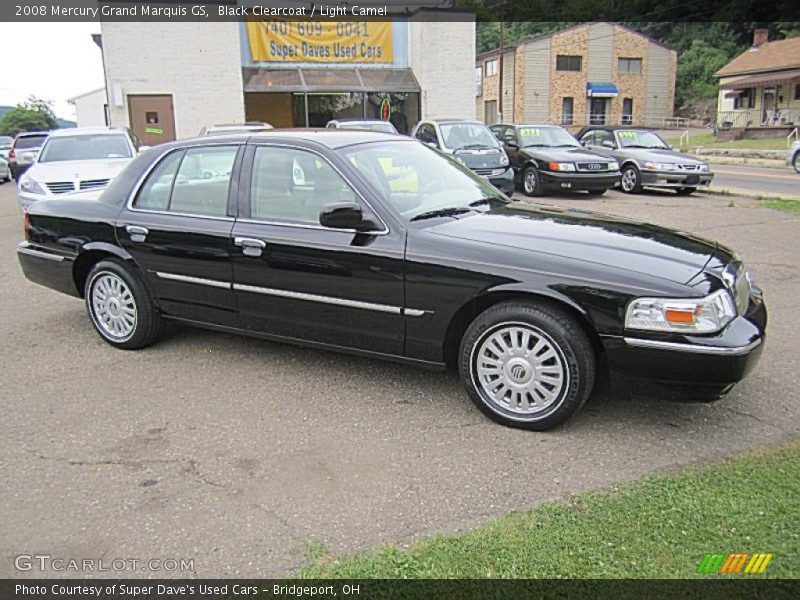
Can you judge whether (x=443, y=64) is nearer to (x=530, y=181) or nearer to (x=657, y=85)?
(x=530, y=181)

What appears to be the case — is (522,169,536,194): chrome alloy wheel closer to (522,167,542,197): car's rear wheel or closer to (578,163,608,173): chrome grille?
(522,167,542,197): car's rear wheel

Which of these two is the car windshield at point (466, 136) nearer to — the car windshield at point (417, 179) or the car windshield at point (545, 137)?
the car windshield at point (545, 137)

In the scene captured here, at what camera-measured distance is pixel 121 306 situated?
17.7ft

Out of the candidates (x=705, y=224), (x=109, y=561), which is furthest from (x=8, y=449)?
(x=705, y=224)

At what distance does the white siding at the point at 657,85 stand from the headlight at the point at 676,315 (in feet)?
212

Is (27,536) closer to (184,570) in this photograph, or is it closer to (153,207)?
(184,570)

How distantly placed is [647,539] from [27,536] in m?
2.65

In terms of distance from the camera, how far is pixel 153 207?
5.21m

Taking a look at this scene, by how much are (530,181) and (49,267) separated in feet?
36.7

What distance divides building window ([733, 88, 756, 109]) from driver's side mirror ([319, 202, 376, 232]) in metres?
55.6

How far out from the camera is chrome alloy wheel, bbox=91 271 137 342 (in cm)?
535

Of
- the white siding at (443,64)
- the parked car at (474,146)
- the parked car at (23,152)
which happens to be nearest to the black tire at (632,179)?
the parked car at (474,146)

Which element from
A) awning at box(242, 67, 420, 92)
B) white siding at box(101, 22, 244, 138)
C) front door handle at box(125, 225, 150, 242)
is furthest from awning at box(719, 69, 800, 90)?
front door handle at box(125, 225, 150, 242)

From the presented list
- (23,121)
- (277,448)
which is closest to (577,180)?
(277,448)
